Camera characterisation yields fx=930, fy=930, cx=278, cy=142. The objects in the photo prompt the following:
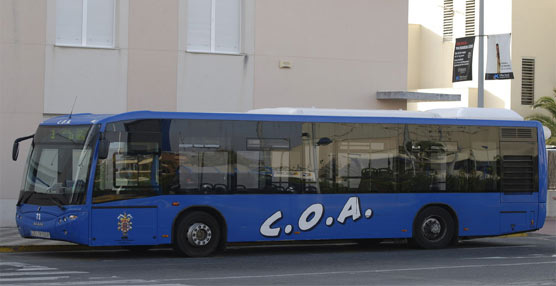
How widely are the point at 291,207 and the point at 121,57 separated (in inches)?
304

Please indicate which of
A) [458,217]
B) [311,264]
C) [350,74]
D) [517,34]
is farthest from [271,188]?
[517,34]

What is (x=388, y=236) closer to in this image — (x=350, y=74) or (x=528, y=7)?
(x=350, y=74)

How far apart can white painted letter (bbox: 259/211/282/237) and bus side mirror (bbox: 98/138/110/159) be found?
10.9 ft

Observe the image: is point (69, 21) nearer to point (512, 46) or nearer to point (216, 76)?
point (216, 76)

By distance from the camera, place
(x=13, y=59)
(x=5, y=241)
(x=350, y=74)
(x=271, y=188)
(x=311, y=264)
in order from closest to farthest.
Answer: (x=311, y=264)
(x=271, y=188)
(x=5, y=241)
(x=13, y=59)
(x=350, y=74)

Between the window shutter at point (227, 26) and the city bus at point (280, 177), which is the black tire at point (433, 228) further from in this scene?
the window shutter at point (227, 26)

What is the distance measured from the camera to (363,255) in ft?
59.8

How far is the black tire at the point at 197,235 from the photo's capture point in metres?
17.1

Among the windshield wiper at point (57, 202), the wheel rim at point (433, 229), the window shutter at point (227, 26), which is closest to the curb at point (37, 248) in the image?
the windshield wiper at point (57, 202)

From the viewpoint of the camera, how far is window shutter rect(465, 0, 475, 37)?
149 ft

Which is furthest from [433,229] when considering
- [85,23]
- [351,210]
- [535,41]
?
[535,41]

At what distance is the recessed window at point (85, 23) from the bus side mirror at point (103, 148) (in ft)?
24.0

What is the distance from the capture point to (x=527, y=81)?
145 ft

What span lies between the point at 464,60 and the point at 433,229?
21.2ft
